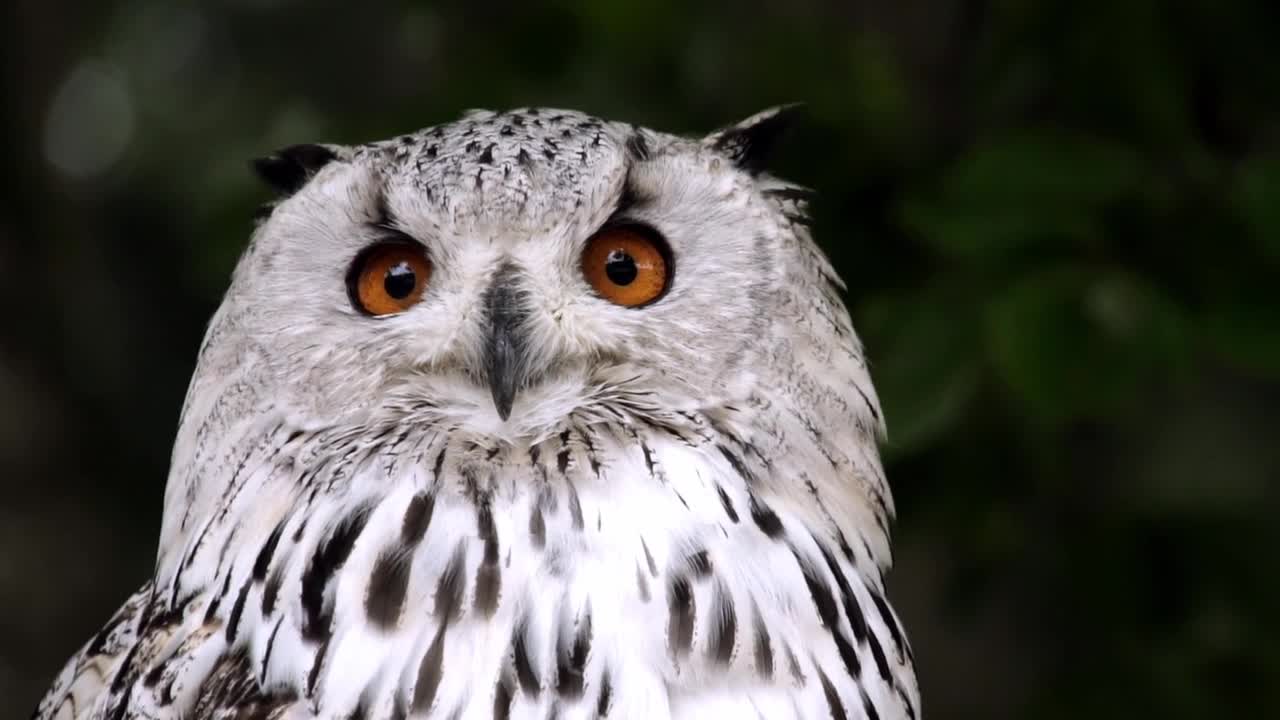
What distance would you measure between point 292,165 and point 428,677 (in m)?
0.81

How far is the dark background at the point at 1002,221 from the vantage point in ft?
6.70

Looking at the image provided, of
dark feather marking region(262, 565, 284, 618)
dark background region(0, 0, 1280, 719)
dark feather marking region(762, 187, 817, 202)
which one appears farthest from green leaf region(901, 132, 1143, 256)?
dark feather marking region(262, 565, 284, 618)

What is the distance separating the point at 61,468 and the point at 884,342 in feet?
9.20

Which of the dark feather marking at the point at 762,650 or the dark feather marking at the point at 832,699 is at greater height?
the dark feather marking at the point at 762,650

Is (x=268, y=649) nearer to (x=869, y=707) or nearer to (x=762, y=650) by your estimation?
(x=762, y=650)

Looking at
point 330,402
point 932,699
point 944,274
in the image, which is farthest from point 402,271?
point 932,699

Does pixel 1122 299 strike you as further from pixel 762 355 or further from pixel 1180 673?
pixel 1180 673

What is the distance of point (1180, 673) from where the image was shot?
8.34 ft

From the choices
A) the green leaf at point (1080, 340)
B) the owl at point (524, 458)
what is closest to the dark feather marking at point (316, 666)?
the owl at point (524, 458)

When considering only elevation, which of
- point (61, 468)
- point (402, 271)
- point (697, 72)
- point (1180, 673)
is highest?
point (697, 72)

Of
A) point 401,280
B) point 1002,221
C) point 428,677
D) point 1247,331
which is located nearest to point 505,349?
point 401,280

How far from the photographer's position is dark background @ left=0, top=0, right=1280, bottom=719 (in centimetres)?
204

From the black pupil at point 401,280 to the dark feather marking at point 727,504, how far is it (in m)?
0.48

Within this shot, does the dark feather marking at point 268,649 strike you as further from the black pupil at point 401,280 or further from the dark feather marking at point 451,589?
the black pupil at point 401,280
